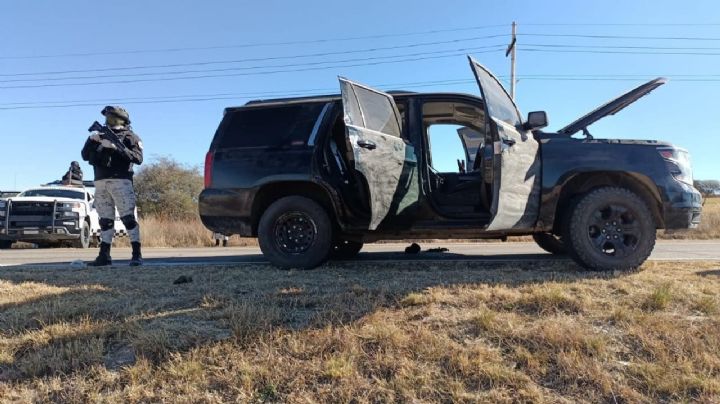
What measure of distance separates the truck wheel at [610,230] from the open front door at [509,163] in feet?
1.42

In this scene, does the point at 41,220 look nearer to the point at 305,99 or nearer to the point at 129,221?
the point at 129,221

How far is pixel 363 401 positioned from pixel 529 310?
5.09 feet

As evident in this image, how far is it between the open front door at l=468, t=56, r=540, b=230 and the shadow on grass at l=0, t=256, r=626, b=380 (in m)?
0.57

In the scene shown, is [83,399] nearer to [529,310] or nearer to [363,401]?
[363,401]

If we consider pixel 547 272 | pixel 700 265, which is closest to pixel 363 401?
pixel 547 272

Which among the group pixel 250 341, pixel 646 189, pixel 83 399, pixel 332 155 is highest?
pixel 332 155

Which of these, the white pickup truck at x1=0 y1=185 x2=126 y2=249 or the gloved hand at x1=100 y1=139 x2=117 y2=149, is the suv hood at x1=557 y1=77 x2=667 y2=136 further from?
the white pickup truck at x1=0 y1=185 x2=126 y2=249

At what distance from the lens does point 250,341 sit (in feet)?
9.68

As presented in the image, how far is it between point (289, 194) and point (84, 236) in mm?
9472

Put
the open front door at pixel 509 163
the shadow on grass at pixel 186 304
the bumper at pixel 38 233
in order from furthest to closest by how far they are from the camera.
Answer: the bumper at pixel 38 233 → the open front door at pixel 509 163 → the shadow on grass at pixel 186 304

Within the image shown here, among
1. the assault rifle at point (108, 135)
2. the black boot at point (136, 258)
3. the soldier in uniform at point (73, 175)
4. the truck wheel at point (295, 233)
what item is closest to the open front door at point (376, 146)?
the truck wheel at point (295, 233)

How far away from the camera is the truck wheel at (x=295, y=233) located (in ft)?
17.3

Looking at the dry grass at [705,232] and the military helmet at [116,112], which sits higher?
the military helmet at [116,112]

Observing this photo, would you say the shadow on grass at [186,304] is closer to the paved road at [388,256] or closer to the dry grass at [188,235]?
the paved road at [388,256]
